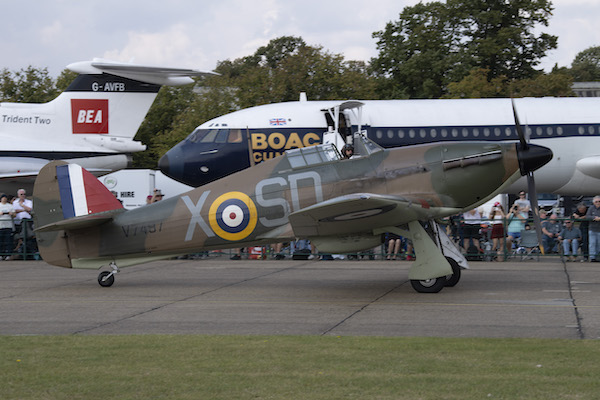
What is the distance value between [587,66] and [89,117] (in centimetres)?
10203

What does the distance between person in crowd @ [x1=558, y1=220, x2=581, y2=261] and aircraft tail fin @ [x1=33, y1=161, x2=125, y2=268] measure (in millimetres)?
11226

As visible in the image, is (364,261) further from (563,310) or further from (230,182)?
(563,310)

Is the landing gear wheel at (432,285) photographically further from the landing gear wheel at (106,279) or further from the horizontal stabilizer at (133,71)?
the horizontal stabilizer at (133,71)

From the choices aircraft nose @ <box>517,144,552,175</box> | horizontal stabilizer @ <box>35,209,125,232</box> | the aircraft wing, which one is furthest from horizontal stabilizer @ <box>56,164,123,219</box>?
aircraft nose @ <box>517,144,552,175</box>

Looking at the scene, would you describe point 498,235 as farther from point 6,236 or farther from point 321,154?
point 6,236

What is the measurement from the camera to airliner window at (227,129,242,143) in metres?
22.5

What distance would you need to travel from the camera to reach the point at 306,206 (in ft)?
43.1

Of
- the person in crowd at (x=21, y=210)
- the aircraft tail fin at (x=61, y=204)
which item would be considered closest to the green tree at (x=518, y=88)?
the person in crowd at (x=21, y=210)

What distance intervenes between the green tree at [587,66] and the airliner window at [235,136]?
85893mm

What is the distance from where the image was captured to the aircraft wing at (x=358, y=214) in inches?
456

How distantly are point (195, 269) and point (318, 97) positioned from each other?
28832 mm

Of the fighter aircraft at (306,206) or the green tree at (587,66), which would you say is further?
the green tree at (587,66)

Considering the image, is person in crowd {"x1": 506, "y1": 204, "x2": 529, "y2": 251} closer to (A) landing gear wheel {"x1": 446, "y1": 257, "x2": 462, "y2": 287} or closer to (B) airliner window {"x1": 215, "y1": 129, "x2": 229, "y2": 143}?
(A) landing gear wheel {"x1": 446, "y1": 257, "x2": 462, "y2": 287}

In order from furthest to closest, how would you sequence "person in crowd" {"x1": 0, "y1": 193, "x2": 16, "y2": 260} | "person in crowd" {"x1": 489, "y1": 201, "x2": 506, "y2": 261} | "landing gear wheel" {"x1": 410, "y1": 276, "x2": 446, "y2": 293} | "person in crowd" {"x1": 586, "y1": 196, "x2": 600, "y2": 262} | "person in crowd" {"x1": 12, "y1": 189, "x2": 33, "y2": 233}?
"person in crowd" {"x1": 12, "y1": 189, "x2": 33, "y2": 233} < "person in crowd" {"x1": 0, "y1": 193, "x2": 16, "y2": 260} < "person in crowd" {"x1": 489, "y1": 201, "x2": 506, "y2": 261} < "person in crowd" {"x1": 586, "y1": 196, "x2": 600, "y2": 262} < "landing gear wheel" {"x1": 410, "y1": 276, "x2": 446, "y2": 293}
